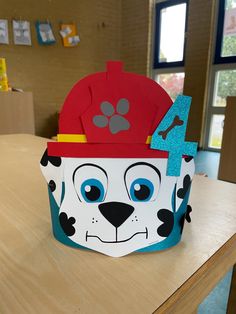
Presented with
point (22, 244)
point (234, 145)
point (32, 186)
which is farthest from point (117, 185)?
point (234, 145)

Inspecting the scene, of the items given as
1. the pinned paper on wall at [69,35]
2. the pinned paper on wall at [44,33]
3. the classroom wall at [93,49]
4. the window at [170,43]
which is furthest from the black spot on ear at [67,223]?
the pinned paper on wall at [69,35]

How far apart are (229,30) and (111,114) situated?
326cm

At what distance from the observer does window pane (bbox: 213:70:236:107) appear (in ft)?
9.87

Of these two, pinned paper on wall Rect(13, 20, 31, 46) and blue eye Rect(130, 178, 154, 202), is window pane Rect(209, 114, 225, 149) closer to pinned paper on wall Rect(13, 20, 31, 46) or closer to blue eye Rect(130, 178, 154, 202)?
pinned paper on wall Rect(13, 20, 31, 46)

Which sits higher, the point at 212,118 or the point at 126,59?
the point at 126,59

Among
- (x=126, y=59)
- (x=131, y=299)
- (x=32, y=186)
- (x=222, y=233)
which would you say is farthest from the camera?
(x=126, y=59)

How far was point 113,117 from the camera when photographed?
318 millimetres

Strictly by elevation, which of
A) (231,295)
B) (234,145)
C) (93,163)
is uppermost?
(93,163)

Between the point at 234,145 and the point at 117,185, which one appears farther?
the point at 234,145

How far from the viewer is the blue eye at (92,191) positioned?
1.07 ft

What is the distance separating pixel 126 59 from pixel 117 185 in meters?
3.83

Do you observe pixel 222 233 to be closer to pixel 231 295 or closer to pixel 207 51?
pixel 231 295

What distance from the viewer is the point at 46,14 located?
3.12m

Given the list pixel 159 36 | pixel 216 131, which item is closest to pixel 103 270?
pixel 216 131
